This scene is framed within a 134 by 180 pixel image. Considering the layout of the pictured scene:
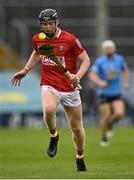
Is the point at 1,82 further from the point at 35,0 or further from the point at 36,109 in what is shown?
the point at 35,0

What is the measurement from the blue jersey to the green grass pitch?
53.5 inches

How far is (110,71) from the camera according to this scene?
23.6 metres

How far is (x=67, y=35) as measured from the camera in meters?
13.8

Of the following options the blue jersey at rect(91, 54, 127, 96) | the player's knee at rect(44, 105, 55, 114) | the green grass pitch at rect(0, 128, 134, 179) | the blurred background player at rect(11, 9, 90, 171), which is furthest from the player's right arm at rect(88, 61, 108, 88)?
the player's knee at rect(44, 105, 55, 114)

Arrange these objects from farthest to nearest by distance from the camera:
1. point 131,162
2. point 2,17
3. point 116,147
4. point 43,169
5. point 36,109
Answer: point 2,17 < point 36,109 < point 116,147 < point 131,162 < point 43,169

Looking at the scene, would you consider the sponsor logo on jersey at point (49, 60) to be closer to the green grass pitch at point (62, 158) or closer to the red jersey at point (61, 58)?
the red jersey at point (61, 58)

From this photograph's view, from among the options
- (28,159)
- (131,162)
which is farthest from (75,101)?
(28,159)

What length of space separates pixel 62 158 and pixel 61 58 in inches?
174

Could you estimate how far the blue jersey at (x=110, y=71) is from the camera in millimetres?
23531

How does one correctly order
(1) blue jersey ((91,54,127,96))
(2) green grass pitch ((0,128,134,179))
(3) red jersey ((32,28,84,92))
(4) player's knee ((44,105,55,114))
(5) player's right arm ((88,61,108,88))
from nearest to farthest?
(2) green grass pitch ((0,128,134,179))
(4) player's knee ((44,105,55,114))
(3) red jersey ((32,28,84,92))
(5) player's right arm ((88,61,108,88))
(1) blue jersey ((91,54,127,96))

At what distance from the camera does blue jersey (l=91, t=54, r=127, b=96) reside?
926 inches

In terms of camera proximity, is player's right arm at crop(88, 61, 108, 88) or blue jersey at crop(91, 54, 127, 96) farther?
blue jersey at crop(91, 54, 127, 96)

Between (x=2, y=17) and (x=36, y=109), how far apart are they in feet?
14.3

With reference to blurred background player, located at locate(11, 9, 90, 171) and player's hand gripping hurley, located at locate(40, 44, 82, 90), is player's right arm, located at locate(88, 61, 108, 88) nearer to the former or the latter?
blurred background player, located at locate(11, 9, 90, 171)
